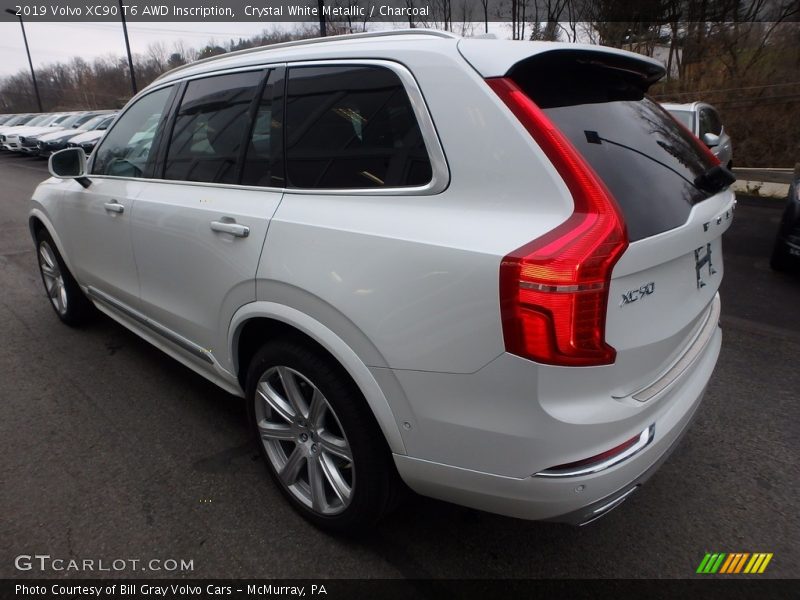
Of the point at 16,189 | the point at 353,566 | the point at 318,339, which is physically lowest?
the point at 16,189

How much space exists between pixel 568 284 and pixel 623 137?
2.45 feet

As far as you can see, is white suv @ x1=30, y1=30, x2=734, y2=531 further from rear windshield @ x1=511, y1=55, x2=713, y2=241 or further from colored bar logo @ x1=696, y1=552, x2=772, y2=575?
colored bar logo @ x1=696, y1=552, x2=772, y2=575

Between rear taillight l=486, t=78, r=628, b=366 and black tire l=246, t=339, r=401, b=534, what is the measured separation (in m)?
0.71

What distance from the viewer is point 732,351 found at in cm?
388

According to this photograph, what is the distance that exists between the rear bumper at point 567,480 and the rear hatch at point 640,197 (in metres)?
0.16

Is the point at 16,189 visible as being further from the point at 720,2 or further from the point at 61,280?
the point at 720,2

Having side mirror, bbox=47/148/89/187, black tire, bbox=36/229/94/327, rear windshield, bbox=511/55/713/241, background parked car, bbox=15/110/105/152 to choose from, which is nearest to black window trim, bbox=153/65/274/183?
side mirror, bbox=47/148/89/187

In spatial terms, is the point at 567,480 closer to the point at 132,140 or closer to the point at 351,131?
the point at 351,131

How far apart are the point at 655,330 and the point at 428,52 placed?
3.74 ft

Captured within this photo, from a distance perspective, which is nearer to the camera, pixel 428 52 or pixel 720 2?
pixel 428 52

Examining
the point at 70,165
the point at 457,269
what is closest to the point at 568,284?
the point at 457,269

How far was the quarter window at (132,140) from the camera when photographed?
10.4 feet

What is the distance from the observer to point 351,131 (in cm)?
203

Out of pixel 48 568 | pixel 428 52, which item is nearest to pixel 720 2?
pixel 428 52
